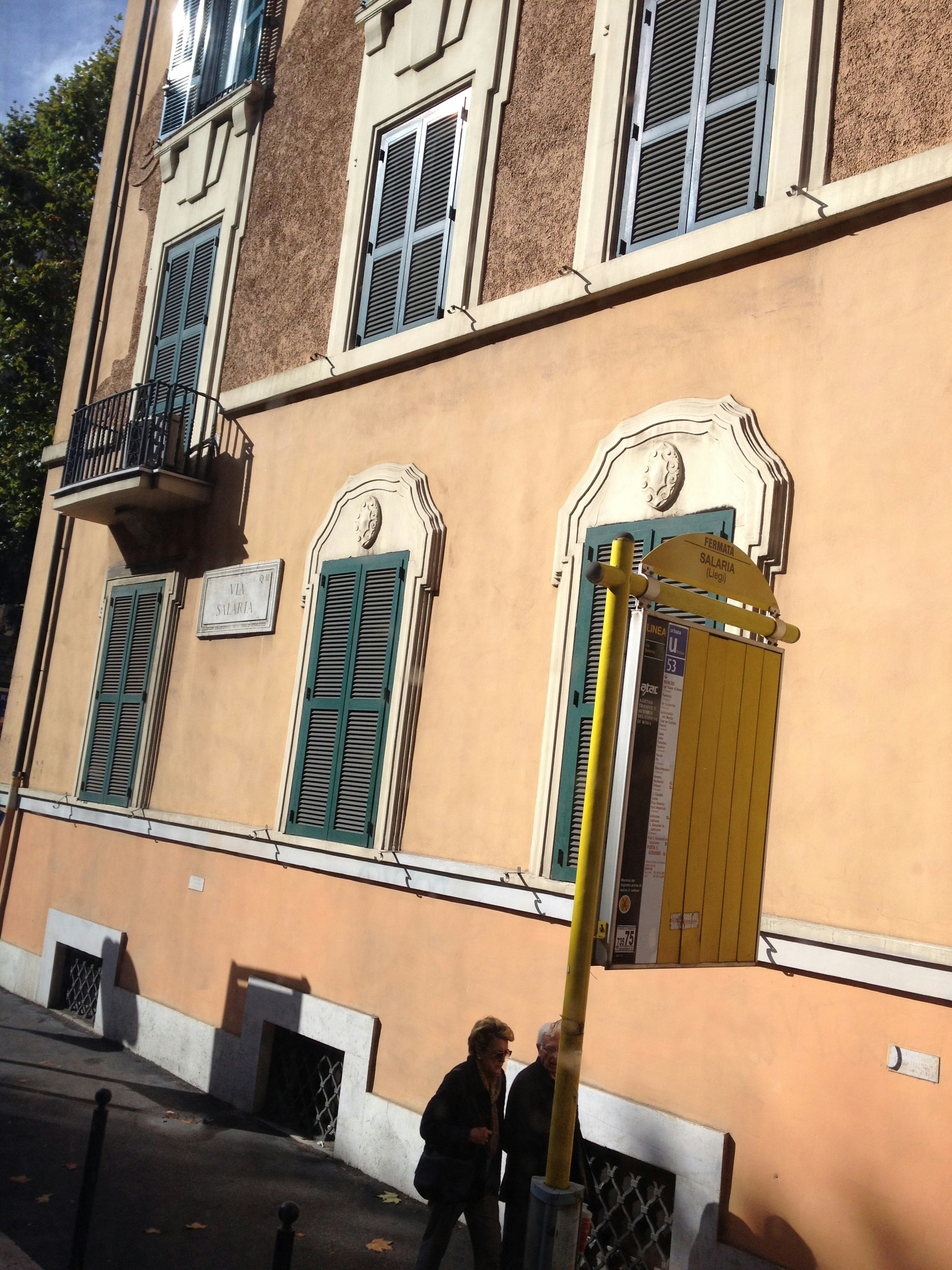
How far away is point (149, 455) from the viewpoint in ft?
34.3

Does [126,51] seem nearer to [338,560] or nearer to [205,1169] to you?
[338,560]

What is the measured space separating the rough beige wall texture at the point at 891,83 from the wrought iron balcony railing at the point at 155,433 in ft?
20.3

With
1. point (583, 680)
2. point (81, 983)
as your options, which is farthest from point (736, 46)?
point (81, 983)

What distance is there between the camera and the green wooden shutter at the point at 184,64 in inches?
465

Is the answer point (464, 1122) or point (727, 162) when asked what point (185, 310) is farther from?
point (464, 1122)

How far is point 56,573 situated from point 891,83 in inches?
388

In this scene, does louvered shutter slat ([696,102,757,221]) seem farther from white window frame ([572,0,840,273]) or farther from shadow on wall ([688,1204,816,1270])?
shadow on wall ([688,1204,816,1270])

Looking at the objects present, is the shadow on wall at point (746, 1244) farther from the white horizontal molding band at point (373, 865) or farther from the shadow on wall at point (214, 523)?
the shadow on wall at point (214, 523)

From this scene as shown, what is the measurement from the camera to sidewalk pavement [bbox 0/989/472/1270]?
19.2 ft

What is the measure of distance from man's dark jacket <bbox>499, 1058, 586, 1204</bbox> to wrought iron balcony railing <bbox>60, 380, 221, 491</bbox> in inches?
271

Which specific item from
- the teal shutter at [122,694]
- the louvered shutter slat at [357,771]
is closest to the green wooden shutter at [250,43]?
the teal shutter at [122,694]

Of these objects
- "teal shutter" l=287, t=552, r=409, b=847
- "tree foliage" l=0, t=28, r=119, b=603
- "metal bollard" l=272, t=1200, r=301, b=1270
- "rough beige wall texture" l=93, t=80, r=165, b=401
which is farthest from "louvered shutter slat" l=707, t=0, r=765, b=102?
"tree foliage" l=0, t=28, r=119, b=603

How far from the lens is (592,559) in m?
6.66

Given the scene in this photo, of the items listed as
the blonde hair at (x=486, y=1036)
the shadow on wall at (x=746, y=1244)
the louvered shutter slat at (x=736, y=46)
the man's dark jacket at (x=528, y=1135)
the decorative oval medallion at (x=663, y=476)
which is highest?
the louvered shutter slat at (x=736, y=46)
